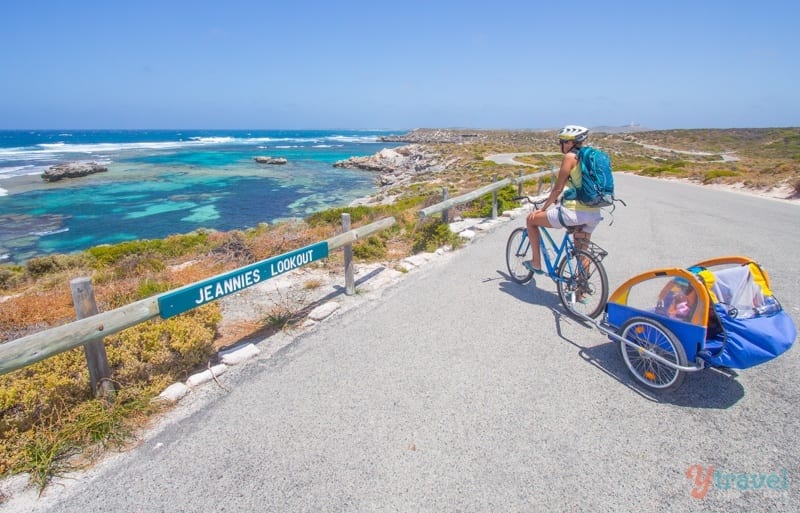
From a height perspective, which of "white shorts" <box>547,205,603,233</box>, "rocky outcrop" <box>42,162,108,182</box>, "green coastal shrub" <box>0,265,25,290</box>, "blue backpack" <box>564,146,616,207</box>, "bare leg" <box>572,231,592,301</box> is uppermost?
"blue backpack" <box>564,146,616,207</box>

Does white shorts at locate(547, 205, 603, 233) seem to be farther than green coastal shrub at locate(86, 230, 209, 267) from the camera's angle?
No

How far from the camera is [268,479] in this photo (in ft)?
9.12

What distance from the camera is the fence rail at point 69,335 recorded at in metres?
2.79

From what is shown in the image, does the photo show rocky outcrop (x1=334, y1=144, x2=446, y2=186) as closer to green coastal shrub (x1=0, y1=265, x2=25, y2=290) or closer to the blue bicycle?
green coastal shrub (x1=0, y1=265, x2=25, y2=290)

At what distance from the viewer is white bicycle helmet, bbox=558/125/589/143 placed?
4.69 meters

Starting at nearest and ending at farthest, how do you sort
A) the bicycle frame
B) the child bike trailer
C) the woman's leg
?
the child bike trailer, the bicycle frame, the woman's leg

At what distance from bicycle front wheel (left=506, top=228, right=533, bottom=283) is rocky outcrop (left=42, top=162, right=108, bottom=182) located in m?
50.8

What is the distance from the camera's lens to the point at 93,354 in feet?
11.1

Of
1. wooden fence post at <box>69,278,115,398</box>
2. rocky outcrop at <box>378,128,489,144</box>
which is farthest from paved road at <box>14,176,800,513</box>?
rocky outcrop at <box>378,128,489,144</box>

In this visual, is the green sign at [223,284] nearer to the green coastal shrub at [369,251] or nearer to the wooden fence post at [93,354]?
the wooden fence post at [93,354]

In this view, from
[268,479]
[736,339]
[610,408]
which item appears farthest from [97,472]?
[736,339]

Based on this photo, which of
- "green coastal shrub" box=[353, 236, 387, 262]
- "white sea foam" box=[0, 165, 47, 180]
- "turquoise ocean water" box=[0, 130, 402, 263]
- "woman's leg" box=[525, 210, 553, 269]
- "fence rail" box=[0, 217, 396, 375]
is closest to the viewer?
"fence rail" box=[0, 217, 396, 375]

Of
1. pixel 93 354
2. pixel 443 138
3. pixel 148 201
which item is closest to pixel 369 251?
pixel 93 354

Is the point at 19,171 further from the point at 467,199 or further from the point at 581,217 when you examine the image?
the point at 581,217
